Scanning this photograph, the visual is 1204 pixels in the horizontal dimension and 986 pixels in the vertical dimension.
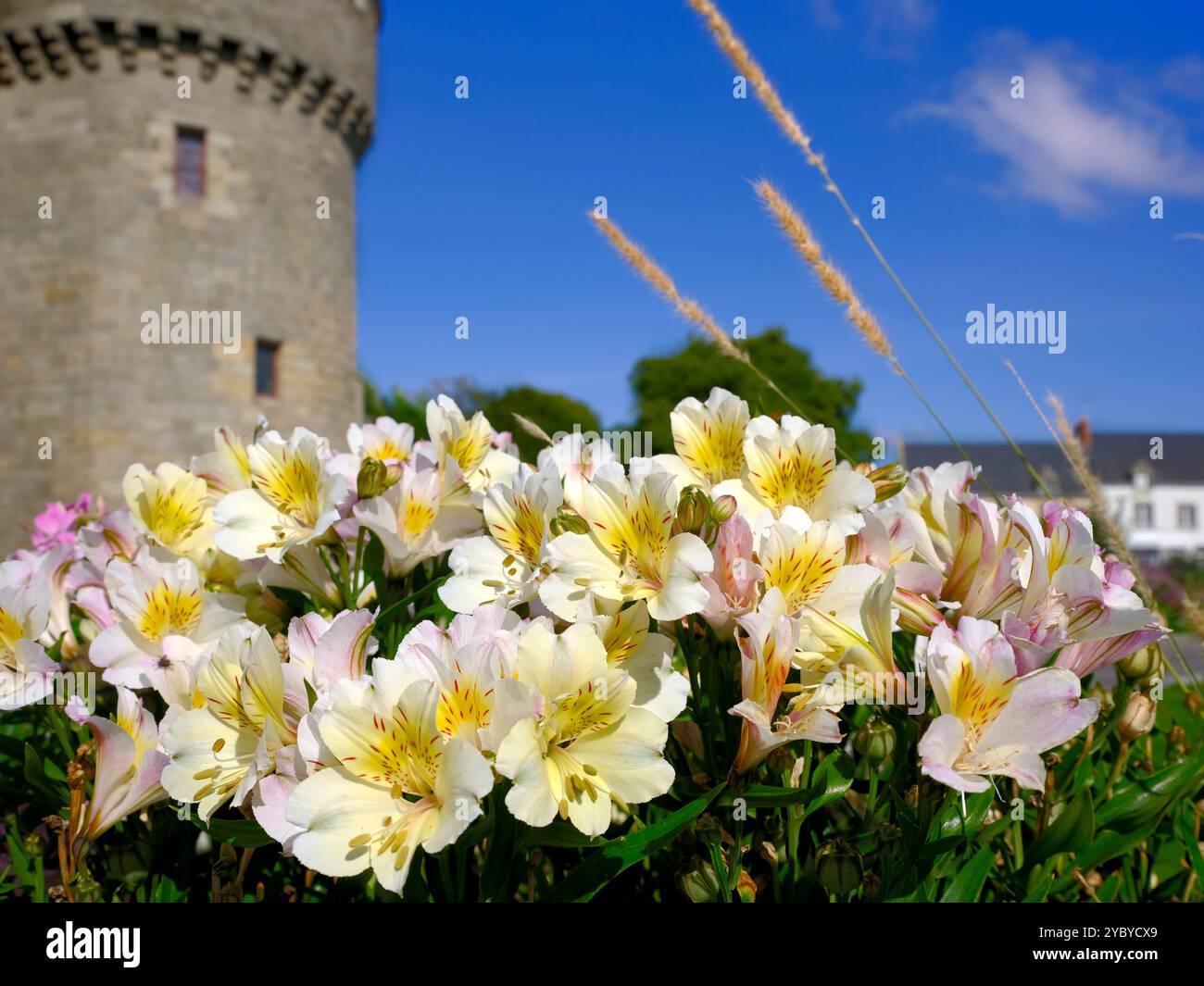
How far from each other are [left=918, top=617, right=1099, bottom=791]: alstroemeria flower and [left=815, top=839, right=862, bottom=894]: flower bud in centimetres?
17

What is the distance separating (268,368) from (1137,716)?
17380 mm

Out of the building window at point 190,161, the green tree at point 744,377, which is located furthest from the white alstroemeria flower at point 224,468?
the green tree at point 744,377

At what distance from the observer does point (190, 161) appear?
16359mm

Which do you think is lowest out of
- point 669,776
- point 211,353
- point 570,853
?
point 570,853

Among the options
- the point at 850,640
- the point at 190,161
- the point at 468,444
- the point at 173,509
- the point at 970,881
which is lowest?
the point at 970,881

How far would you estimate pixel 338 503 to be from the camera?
146 cm

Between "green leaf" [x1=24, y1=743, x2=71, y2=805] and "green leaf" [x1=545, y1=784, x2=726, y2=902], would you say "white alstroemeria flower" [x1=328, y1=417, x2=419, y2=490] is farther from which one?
"green leaf" [x1=545, y1=784, x2=726, y2=902]

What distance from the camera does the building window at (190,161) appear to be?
53.4 feet

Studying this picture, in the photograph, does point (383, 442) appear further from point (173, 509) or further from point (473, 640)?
point (473, 640)

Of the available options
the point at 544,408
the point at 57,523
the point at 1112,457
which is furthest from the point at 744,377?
the point at 1112,457

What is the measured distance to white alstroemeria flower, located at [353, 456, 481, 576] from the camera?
4.83ft
